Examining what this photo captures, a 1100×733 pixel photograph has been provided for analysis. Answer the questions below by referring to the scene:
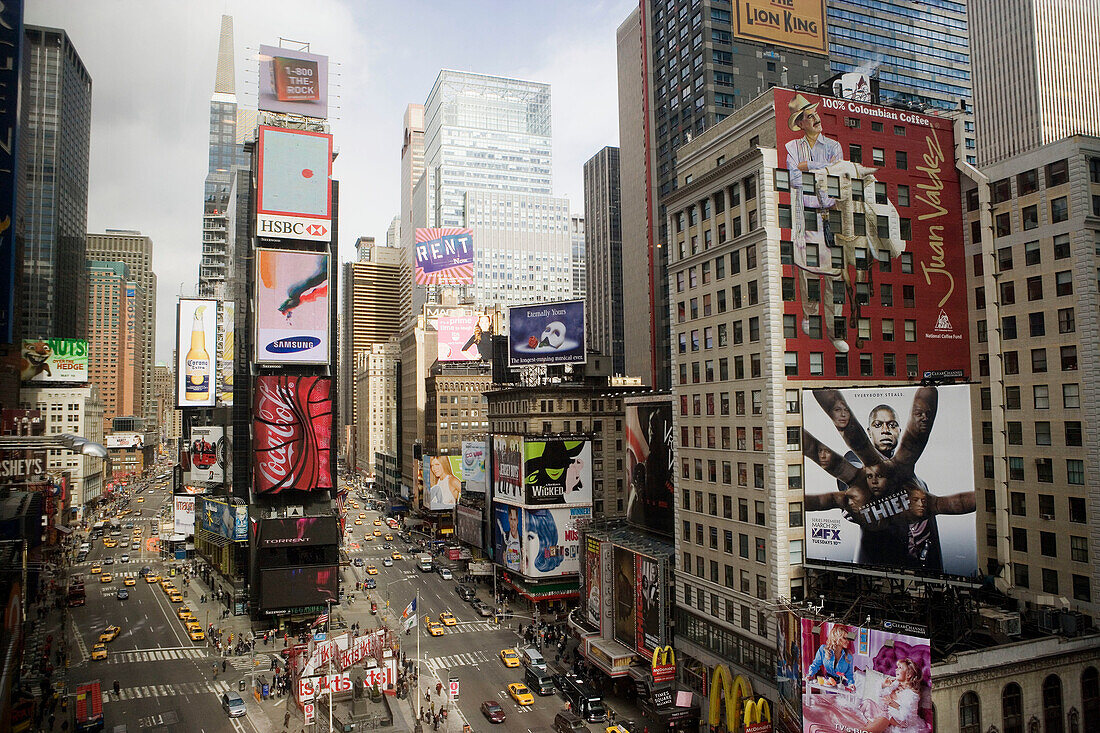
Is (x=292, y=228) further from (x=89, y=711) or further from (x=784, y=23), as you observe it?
(x=784, y=23)

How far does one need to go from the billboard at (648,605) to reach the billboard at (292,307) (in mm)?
47524

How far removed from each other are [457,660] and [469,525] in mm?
38226

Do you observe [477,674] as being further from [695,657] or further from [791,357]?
[791,357]

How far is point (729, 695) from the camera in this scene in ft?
160

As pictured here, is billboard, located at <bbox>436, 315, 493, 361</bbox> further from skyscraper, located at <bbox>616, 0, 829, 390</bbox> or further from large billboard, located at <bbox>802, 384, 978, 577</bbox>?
large billboard, located at <bbox>802, 384, 978, 577</bbox>

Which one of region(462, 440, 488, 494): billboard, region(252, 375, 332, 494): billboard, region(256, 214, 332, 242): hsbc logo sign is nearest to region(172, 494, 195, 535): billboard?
region(252, 375, 332, 494): billboard

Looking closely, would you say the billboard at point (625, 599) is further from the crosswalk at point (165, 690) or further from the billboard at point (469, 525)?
the billboard at point (469, 525)

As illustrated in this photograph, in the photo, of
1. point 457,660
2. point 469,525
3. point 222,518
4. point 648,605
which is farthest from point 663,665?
point 222,518

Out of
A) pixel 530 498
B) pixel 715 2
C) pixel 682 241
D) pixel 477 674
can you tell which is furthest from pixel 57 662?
pixel 715 2

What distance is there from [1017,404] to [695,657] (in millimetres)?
27583

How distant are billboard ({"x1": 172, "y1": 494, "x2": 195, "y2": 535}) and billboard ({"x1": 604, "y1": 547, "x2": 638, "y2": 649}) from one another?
7483cm

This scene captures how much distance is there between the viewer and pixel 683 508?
56.7 meters

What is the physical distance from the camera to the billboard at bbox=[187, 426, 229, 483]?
4505 inches

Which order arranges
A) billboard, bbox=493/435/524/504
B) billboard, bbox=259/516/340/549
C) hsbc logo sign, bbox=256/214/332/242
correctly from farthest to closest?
billboard, bbox=493/435/524/504 < hsbc logo sign, bbox=256/214/332/242 < billboard, bbox=259/516/340/549
